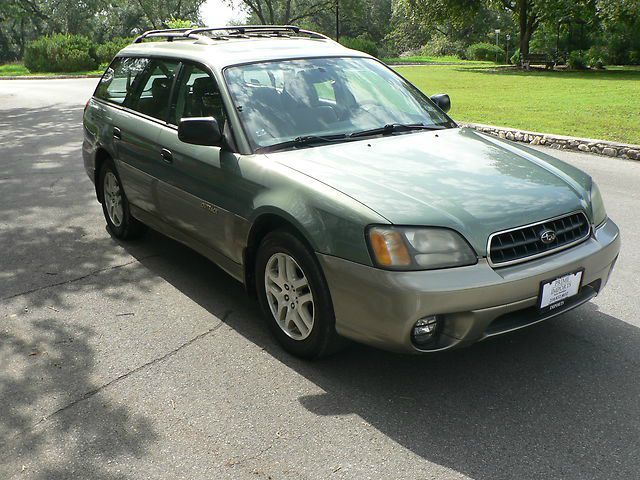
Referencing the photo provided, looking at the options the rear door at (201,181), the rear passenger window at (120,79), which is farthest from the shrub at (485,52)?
the rear door at (201,181)

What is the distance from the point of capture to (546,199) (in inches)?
145

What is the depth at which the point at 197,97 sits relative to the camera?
191 inches

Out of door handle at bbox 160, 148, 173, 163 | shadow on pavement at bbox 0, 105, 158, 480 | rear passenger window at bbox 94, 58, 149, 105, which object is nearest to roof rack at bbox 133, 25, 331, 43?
rear passenger window at bbox 94, 58, 149, 105

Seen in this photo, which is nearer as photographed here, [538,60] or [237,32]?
[237,32]

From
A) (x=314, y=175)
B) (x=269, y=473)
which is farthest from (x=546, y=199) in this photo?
(x=269, y=473)

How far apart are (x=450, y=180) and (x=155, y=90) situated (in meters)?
2.72

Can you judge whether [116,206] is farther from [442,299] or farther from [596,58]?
[596,58]

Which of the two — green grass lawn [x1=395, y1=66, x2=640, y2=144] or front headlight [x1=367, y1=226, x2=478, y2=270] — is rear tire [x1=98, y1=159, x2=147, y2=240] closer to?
front headlight [x1=367, y1=226, x2=478, y2=270]

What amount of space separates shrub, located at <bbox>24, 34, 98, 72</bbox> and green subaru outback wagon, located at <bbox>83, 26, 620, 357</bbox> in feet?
120

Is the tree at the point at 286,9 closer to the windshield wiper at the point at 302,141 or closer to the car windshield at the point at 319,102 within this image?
the car windshield at the point at 319,102

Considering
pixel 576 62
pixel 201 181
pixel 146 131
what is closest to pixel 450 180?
pixel 201 181

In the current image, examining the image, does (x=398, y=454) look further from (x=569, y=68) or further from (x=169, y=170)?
(x=569, y=68)

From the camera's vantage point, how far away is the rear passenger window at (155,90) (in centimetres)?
523

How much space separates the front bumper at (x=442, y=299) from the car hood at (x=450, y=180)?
21 centimetres
